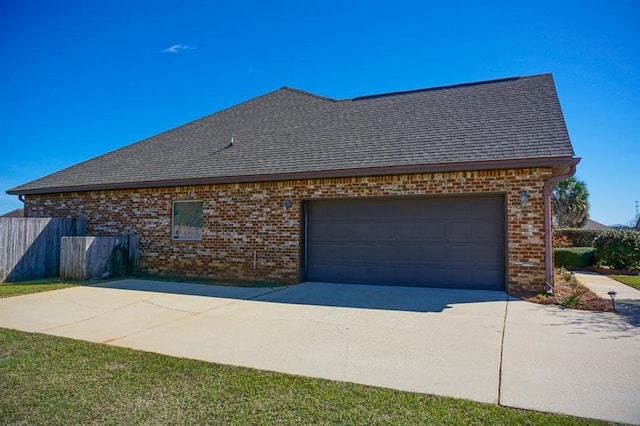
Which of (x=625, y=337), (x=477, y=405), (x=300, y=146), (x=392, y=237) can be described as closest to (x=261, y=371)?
(x=477, y=405)

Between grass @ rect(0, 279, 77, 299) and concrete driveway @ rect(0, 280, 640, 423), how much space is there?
75 centimetres

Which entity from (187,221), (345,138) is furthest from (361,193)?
(187,221)

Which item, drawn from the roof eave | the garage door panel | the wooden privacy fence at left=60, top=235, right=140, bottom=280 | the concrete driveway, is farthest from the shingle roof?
the concrete driveway

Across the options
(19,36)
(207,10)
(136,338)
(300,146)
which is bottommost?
(136,338)

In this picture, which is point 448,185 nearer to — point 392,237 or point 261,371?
point 392,237

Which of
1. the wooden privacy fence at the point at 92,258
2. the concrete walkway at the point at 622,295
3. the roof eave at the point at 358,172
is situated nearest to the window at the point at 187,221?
the roof eave at the point at 358,172

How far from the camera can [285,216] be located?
32.7 ft

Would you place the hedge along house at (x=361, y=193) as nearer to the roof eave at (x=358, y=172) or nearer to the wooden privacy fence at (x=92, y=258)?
the roof eave at (x=358, y=172)

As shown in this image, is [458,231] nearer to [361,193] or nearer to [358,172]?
[361,193]

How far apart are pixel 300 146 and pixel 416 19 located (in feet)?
15.7

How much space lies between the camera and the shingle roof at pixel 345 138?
8.77 meters

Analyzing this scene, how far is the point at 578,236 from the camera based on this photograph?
1873 centimetres

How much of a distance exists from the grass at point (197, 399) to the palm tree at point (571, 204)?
1281 inches

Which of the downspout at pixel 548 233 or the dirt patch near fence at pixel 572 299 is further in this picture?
the downspout at pixel 548 233
